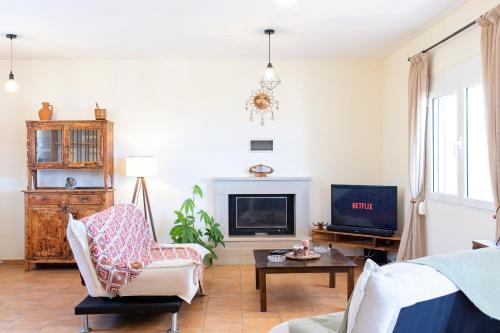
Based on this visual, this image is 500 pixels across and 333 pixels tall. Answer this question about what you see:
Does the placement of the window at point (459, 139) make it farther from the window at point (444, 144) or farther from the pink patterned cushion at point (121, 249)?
the pink patterned cushion at point (121, 249)

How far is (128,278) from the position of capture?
324 centimetres

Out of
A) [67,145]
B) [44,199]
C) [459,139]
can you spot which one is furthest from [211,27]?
[44,199]

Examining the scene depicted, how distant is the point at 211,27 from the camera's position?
169 inches

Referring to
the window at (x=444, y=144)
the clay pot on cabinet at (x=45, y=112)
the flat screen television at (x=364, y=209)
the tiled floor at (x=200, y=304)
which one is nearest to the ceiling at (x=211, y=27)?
the clay pot on cabinet at (x=45, y=112)

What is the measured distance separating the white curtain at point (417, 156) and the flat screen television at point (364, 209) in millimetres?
521

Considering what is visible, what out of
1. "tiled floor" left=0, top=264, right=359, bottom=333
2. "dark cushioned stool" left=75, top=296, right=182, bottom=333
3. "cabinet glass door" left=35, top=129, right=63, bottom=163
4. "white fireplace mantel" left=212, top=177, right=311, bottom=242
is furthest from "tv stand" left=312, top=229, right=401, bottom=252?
"cabinet glass door" left=35, top=129, right=63, bottom=163

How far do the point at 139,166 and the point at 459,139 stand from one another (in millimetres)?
3475

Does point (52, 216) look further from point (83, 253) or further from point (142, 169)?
point (83, 253)

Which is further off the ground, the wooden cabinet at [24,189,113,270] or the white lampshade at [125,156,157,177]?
the white lampshade at [125,156,157,177]

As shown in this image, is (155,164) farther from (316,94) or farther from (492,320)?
(492,320)

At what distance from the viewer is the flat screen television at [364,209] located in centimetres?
506

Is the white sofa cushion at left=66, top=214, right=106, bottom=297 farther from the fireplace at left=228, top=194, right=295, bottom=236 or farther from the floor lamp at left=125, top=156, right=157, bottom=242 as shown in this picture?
the fireplace at left=228, top=194, right=295, bottom=236

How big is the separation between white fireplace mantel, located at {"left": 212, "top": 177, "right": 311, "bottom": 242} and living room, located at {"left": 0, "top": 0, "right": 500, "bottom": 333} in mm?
22

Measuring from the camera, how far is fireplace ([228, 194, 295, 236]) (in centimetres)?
568
